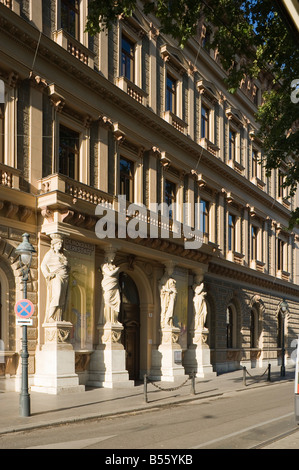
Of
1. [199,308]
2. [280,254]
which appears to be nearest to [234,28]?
[199,308]

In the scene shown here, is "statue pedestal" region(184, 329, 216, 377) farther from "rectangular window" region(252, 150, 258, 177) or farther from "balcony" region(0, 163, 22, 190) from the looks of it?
"rectangular window" region(252, 150, 258, 177)

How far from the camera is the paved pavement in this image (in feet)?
38.9

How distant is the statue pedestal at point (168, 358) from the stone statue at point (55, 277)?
279 inches

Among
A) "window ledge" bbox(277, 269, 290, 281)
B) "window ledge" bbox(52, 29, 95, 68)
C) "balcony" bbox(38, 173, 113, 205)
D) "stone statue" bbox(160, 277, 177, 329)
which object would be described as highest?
"window ledge" bbox(52, 29, 95, 68)

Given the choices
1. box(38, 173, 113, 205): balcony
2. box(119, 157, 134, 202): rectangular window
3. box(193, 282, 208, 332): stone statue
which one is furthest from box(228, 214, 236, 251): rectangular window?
box(38, 173, 113, 205): balcony

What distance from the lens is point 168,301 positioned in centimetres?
2352

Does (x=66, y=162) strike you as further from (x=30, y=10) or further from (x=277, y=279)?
(x=277, y=279)

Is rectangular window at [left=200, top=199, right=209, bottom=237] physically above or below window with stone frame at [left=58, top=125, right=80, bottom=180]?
below

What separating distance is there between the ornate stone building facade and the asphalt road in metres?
4.65

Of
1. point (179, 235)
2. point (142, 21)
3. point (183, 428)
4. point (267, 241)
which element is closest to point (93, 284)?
point (179, 235)

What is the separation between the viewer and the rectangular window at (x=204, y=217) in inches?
1150

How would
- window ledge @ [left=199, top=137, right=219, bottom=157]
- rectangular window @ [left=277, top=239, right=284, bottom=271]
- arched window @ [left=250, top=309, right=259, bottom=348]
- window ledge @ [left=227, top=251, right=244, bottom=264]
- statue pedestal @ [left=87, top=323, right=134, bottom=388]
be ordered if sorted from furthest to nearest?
1. rectangular window @ [left=277, top=239, right=284, bottom=271]
2. arched window @ [left=250, top=309, right=259, bottom=348]
3. window ledge @ [left=227, top=251, right=244, bottom=264]
4. window ledge @ [left=199, top=137, right=219, bottom=157]
5. statue pedestal @ [left=87, top=323, right=134, bottom=388]

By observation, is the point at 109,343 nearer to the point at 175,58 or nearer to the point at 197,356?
the point at 197,356

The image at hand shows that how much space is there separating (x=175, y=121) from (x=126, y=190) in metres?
5.55
